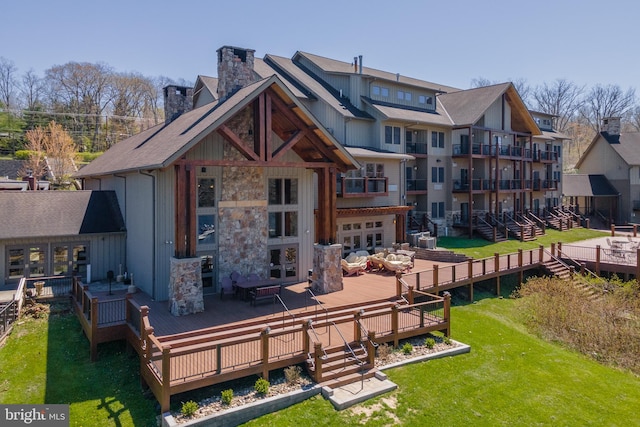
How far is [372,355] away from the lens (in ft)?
35.2

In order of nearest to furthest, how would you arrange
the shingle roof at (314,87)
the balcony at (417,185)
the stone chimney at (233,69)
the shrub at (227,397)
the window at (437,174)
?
the shrub at (227,397) → the stone chimney at (233,69) → the shingle roof at (314,87) → the balcony at (417,185) → the window at (437,174)

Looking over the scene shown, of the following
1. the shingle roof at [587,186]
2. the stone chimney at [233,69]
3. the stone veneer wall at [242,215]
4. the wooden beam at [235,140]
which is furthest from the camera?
the shingle roof at [587,186]

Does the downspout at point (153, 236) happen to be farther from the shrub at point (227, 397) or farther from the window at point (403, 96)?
the window at point (403, 96)

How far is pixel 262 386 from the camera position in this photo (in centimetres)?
934

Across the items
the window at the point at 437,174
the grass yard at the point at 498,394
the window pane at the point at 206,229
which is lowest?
the grass yard at the point at 498,394

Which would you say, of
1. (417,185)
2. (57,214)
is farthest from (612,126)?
(57,214)

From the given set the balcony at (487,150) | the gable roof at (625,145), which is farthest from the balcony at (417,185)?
the gable roof at (625,145)

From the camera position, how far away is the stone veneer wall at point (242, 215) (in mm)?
15070

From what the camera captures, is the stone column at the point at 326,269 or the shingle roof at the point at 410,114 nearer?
the stone column at the point at 326,269

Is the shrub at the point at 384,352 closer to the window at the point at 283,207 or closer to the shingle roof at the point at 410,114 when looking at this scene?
the window at the point at 283,207

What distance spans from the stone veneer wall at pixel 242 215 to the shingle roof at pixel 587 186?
118 ft

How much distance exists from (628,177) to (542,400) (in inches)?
1538

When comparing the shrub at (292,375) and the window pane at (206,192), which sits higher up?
the window pane at (206,192)

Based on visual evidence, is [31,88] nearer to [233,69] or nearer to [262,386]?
[233,69]
